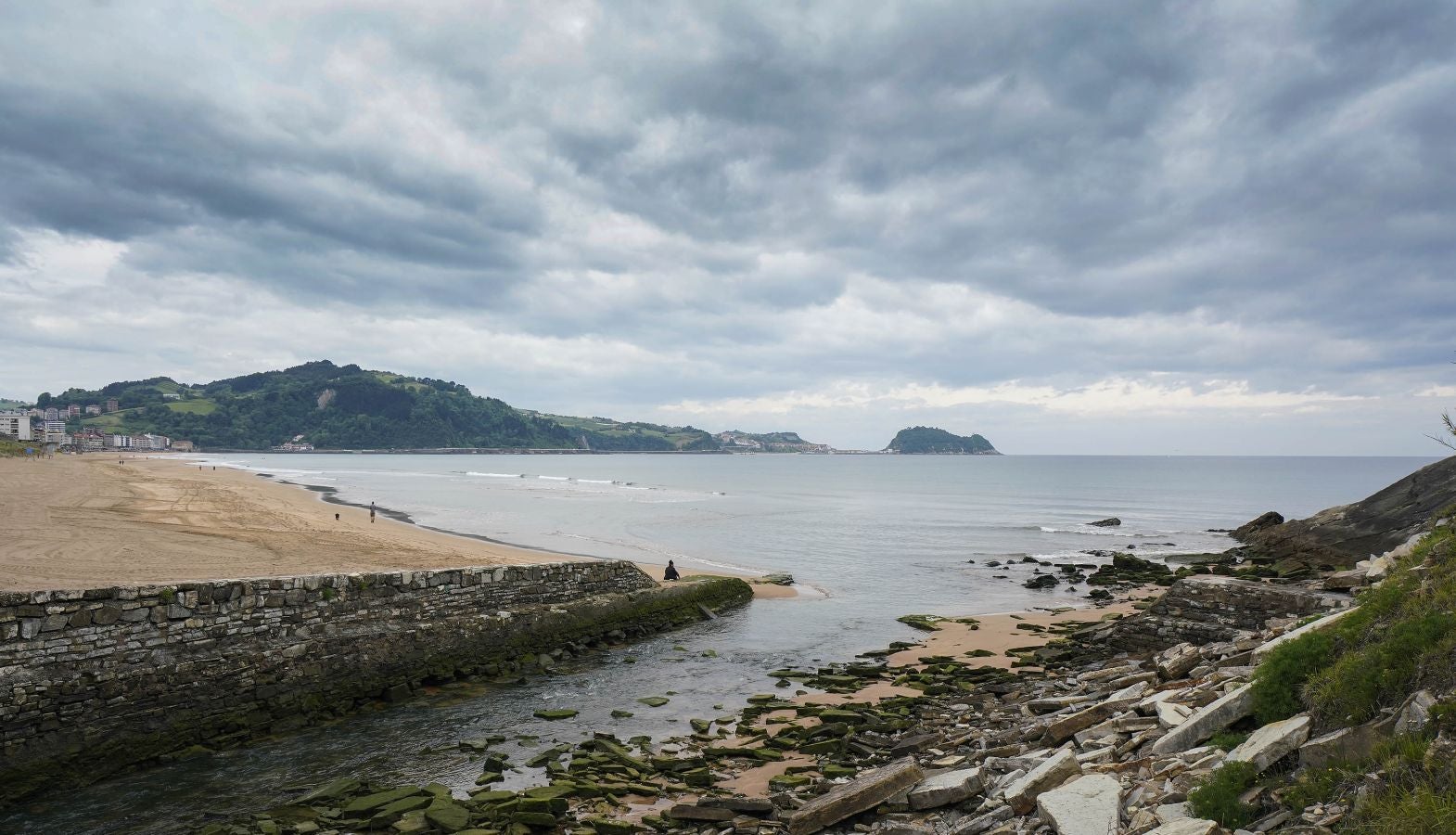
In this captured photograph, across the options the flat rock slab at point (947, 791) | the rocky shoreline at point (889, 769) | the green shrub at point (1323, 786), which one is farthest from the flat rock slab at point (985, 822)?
the green shrub at point (1323, 786)

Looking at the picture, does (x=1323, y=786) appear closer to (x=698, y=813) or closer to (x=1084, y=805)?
(x=1084, y=805)

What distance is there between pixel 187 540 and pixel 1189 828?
1441 inches

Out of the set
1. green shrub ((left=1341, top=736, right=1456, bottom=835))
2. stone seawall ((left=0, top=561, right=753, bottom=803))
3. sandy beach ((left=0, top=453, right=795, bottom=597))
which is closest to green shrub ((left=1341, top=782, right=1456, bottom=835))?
green shrub ((left=1341, top=736, right=1456, bottom=835))

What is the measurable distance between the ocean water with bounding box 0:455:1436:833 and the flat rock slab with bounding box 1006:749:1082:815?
776cm

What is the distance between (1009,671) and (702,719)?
26.3ft

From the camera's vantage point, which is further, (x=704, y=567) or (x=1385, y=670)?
(x=704, y=567)

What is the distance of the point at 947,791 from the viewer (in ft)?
28.9

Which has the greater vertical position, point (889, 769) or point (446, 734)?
point (889, 769)

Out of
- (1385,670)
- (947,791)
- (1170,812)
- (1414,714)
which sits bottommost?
(947,791)

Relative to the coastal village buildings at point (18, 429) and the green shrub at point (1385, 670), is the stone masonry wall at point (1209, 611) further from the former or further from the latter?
the coastal village buildings at point (18, 429)

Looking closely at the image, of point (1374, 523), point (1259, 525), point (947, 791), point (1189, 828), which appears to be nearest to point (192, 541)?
point (947, 791)

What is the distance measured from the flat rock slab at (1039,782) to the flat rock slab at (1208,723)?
0.96 meters

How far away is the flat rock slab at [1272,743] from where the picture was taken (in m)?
6.33

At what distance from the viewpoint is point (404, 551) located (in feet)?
106
